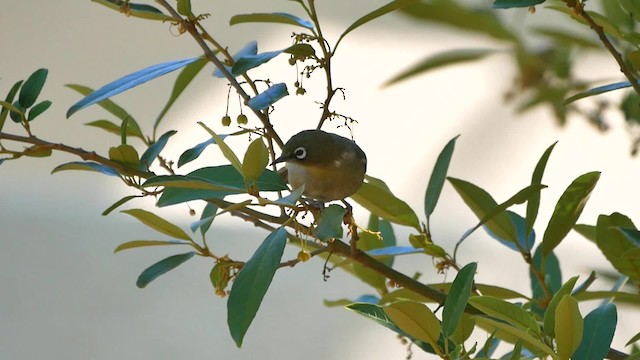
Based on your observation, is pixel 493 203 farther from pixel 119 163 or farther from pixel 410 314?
pixel 119 163

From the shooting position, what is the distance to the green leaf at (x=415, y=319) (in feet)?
2.12

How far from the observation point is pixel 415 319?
66 cm

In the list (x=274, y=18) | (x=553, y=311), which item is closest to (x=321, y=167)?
(x=274, y=18)

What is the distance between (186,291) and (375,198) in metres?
1.67

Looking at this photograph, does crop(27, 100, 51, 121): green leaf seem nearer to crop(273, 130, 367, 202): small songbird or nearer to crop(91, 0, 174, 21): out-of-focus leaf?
crop(91, 0, 174, 21): out-of-focus leaf

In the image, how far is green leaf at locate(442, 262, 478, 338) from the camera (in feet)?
2.09

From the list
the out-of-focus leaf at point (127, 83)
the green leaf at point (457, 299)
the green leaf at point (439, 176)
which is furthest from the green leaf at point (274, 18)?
the green leaf at point (457, 299)

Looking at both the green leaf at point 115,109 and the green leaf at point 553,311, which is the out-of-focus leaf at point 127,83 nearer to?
the green leaf at point 115,109

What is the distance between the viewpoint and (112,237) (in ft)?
8.19

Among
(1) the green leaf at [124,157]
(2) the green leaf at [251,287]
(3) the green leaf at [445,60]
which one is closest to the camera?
(2) the green leaf at [251,287]

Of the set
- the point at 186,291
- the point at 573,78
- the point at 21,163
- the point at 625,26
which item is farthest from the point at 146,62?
the point at 625,26

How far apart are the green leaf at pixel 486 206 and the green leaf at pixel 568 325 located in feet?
0.76

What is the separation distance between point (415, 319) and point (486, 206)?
9.1 inches

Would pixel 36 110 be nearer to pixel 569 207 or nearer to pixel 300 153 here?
pixel 300 153
